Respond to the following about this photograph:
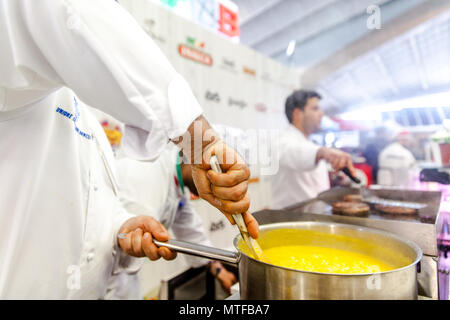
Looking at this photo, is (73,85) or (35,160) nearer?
(73,85)

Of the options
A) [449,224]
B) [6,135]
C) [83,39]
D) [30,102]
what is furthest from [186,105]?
[449,224]

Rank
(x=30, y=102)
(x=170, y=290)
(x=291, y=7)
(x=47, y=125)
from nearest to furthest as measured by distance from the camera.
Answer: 1. (x=30, y=102)
2. (x=47, y=125)
3. (x=291, y=7)
4. (x=170, y=290)

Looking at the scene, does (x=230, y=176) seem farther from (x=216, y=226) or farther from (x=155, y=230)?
(x=216, y=226)

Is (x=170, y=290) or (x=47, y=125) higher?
(x=47, y=125)

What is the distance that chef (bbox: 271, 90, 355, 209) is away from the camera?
70.3 inches

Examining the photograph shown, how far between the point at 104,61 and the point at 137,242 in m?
0.52

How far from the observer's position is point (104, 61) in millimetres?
458

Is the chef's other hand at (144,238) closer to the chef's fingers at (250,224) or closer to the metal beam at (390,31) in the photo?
the chef's fingers at (250,224)

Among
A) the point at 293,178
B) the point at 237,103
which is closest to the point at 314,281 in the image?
the point at 293,178

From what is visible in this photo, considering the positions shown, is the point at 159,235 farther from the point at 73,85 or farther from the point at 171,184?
the point at 171,184

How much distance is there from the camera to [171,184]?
147cm

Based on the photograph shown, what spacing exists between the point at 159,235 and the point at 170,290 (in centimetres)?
73

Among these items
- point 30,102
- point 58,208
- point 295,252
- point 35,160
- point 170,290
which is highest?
point 30,102

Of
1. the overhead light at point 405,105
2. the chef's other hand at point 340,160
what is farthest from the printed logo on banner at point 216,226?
the overhead light at point 405,105
